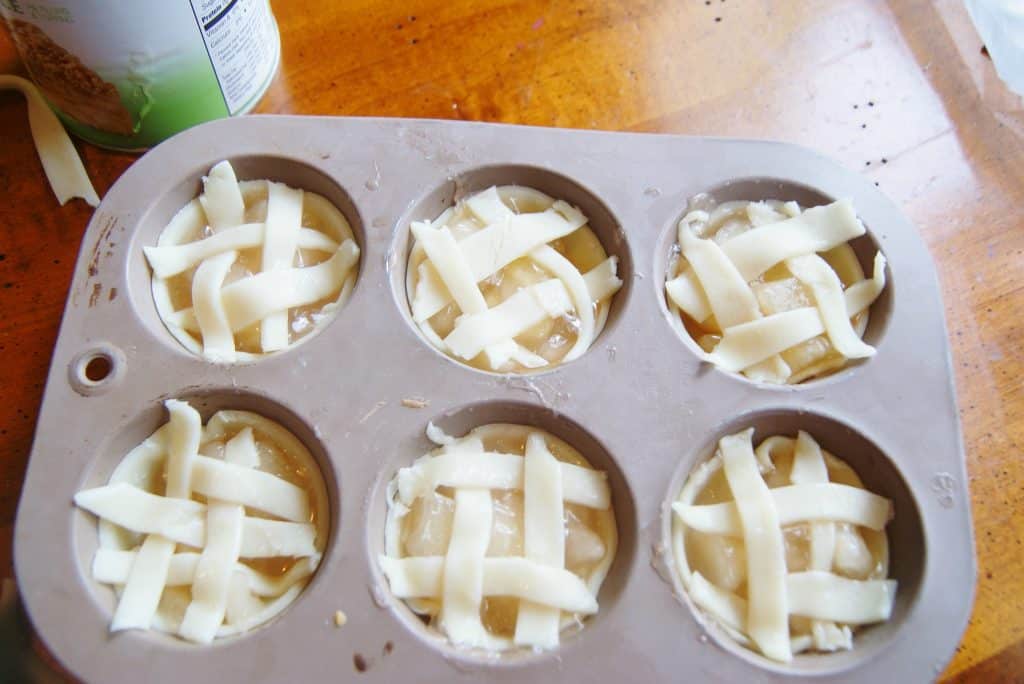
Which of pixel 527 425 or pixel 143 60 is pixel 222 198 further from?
pixel 527 425

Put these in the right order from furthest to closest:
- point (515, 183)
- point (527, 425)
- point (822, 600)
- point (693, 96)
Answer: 1. point (693, 96)
2. point (515, 183)
3. point (527, 425)
4. point (822, 600)

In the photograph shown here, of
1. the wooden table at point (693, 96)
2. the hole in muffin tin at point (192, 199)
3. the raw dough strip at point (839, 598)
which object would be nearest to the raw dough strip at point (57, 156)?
the wooden table at point (693, 96)

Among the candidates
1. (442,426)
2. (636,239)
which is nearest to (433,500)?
(442,426)

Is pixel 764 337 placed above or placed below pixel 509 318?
below

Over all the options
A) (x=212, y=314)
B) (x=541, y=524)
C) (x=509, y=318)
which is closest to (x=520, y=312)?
(x=509, y=318)

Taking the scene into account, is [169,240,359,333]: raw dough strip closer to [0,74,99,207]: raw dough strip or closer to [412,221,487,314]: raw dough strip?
[412,221,487,314]: raw dough strip

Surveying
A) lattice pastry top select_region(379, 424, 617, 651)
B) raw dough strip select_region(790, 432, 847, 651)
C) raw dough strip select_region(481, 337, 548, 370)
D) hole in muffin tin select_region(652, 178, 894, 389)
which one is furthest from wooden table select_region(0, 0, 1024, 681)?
lattice pastry top select_region(379, 424, 617, 651)

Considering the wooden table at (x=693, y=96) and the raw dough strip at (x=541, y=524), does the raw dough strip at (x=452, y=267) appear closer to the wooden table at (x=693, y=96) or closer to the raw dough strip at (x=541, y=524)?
the raw dough strip at (x=541, y=524)
